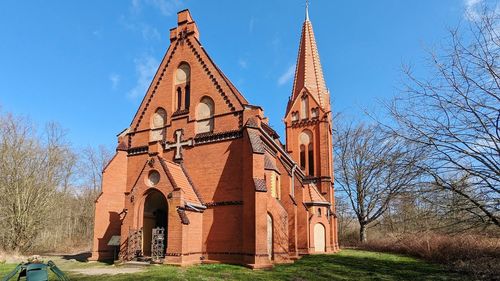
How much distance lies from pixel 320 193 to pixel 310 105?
8.47m

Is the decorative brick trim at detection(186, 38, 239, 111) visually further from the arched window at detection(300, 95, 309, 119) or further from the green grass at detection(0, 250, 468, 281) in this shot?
the arched window at detection(300, 95, 309, 119)

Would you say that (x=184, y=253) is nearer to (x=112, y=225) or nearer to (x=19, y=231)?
(x=112, y=225)

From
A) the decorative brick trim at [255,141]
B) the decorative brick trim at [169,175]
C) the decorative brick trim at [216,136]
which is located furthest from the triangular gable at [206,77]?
the decorative brick trim at [169,175]

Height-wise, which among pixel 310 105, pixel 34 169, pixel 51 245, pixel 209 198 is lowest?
pixel 51 245

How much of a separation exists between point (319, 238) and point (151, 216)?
1430cm

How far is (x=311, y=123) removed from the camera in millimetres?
34062

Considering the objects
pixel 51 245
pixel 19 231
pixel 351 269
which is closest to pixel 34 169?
pixel 19 231

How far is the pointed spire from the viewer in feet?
114

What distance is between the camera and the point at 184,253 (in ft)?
56.2

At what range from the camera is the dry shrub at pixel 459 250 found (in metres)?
6.82

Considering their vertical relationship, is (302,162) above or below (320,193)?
above

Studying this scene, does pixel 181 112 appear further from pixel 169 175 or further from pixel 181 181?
pixel 169 175

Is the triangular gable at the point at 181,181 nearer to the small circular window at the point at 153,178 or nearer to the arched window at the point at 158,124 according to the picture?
the small circular window at the point at 153,178

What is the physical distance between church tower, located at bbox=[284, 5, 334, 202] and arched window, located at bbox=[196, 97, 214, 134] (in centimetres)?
1474
